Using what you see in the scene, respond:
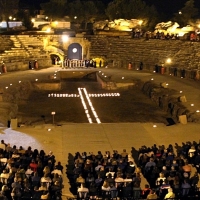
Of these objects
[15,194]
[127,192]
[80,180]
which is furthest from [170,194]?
[15,194]

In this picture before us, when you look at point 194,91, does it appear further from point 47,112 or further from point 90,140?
point 90,140

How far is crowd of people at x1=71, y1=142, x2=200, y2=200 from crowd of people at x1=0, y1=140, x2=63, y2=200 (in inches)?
30.7

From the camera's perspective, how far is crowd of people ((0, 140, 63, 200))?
1326cm

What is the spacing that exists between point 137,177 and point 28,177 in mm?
3334

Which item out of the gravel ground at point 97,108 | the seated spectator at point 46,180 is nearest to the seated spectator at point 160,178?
the seated spectator at point 46,180

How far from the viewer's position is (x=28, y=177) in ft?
47.7

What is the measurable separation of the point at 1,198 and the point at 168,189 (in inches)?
181

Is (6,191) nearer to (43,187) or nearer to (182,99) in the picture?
(43,187)

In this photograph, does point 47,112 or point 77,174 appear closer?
point 77,174

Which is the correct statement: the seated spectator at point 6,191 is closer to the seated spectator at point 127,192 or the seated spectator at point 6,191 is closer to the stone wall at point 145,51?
the seated spectator at point 127,192

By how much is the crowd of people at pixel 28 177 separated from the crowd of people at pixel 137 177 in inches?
30.7

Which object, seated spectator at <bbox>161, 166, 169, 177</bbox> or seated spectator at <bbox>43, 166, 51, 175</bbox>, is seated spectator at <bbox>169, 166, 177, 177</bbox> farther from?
seated spectator at <bbox>43, 166, 51, 175</bbox>

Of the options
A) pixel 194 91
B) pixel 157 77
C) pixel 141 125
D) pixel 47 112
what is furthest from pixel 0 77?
pixel 141 125

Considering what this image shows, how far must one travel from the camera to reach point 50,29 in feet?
193
